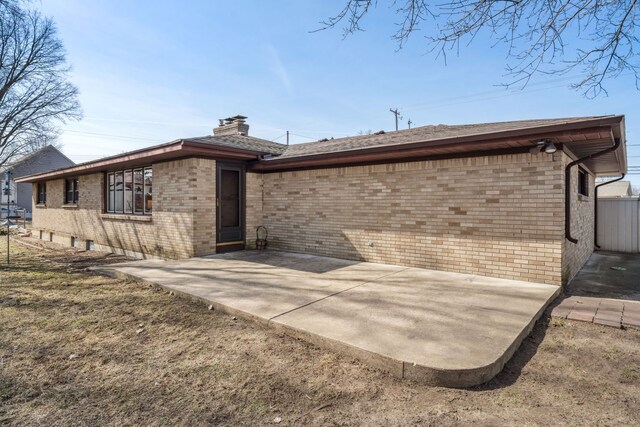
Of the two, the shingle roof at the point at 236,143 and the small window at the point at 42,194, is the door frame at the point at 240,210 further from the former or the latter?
the small window at the point at 42,194

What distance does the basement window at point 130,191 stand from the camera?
383 inches

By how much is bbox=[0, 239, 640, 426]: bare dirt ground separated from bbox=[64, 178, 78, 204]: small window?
11.5 meters

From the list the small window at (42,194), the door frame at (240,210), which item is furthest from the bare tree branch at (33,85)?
the door frame at (240,210)

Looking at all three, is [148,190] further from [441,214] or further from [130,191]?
[441,214]

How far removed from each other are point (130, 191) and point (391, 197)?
814 cm

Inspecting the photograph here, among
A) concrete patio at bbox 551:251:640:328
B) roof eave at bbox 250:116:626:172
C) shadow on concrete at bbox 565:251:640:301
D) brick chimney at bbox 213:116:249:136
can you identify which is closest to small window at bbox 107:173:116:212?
brick chimney at bbox 213:116:249:136

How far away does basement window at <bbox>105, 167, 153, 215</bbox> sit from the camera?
973 centimetres

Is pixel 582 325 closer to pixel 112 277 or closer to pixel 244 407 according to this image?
pixel 244 407

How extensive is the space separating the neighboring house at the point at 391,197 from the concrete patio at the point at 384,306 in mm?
620

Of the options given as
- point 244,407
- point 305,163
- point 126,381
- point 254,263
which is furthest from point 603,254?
point 126,381

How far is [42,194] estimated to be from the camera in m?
17.2

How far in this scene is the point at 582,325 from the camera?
393cm

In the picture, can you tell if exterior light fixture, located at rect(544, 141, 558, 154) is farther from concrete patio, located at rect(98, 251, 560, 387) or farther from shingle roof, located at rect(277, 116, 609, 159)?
concrete patio, located at rect(98, 251, 560, 387)

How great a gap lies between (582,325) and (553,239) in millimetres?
1798
